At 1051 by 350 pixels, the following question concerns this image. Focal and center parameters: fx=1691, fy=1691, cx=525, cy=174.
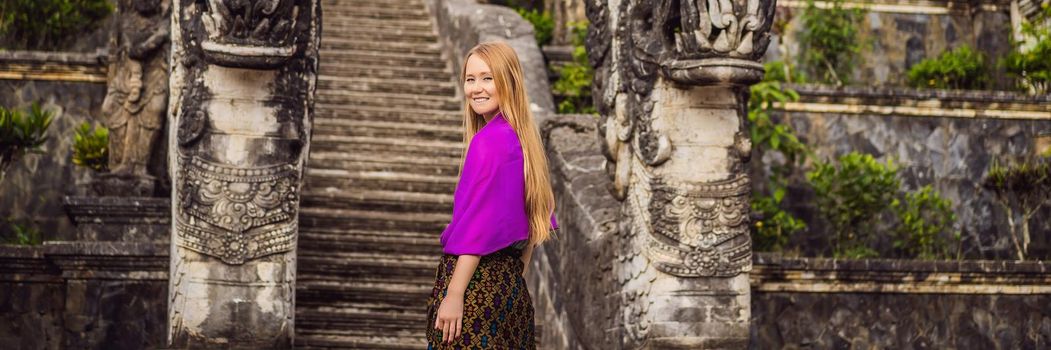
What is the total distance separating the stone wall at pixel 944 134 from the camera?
1340cm

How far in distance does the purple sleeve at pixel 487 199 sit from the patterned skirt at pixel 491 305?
0.35ft

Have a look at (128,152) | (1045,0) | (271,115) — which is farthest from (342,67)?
(1045,0)

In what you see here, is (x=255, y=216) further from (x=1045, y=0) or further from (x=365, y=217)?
(x=1045, y=0)

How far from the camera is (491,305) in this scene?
5527 millimetres

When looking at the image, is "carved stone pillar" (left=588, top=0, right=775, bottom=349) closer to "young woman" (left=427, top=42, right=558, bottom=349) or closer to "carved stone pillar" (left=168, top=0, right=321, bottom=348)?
"carved stone pillar" (left=168, top=0, right=321, bottom=348)

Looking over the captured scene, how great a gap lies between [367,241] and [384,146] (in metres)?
1.57

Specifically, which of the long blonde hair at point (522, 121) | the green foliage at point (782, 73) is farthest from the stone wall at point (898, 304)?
the long blonde hair at point (522, 121)

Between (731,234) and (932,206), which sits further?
(932,206)

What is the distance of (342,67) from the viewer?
13.5m

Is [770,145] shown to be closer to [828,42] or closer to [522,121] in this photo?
[828,42]

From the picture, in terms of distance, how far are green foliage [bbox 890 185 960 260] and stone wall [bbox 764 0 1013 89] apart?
7.80ft

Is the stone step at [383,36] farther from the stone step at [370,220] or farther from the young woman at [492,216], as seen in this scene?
the young woman at [492,216]

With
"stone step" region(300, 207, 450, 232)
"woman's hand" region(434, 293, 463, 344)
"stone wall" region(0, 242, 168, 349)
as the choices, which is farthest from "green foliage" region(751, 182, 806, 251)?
"woman's hand" region(434, 293, 463, 344)

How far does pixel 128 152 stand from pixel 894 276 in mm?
5082
